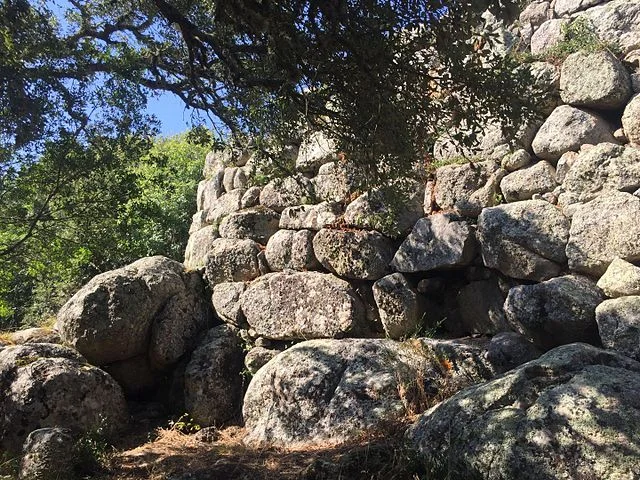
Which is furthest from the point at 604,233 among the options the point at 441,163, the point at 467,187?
the point at 441,163

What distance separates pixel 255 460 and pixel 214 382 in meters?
2.44

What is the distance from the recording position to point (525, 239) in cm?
732

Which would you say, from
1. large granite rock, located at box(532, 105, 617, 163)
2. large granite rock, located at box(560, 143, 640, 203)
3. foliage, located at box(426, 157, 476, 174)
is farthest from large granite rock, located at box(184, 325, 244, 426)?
large granite rock, located at box(532, 105, 617, 163)

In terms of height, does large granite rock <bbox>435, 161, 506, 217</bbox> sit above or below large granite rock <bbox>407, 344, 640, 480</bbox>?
above

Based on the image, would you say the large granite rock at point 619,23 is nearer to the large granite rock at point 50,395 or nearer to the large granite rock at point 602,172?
the large granite rock at point 602,172

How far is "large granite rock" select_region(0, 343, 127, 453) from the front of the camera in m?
6.91

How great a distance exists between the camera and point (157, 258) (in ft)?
31.4

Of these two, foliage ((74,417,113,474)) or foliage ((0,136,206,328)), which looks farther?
foliage ((0,136,206,328))

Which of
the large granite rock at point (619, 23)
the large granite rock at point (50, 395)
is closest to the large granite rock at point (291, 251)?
the large granite rock at point (50, 395)

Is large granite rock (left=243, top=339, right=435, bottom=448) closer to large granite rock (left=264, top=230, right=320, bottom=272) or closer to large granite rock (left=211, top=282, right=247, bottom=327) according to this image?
large granite rock (left=211, top=282, right=247, bottom=327)

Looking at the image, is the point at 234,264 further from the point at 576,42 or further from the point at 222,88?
the point at 576,42

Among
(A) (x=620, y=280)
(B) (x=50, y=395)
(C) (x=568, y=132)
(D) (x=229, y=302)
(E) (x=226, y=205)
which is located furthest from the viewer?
(E) (x=226, y=205)

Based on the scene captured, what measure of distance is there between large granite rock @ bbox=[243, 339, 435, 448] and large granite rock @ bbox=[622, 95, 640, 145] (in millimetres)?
Answer: 4428

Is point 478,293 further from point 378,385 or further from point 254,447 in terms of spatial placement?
point 254,447
